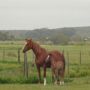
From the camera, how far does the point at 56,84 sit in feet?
71.6

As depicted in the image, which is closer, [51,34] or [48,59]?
[48,59]

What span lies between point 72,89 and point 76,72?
1225 centimetres

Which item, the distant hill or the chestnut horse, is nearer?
the chestnut horse

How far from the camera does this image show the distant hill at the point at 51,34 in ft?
325

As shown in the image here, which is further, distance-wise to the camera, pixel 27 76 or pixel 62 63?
pixel 27 76

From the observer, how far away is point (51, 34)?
5074 inches

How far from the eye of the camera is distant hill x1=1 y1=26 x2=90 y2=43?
99.1 m

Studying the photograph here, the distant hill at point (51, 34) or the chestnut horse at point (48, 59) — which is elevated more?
the chestnut horse at point (48, 59)

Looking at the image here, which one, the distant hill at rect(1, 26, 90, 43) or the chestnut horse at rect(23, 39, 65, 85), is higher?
the chestnut horse at rect(23, 39, 65, 85)

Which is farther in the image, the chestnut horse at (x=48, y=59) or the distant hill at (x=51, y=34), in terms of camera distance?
the distant hill at (x=51, y=34)

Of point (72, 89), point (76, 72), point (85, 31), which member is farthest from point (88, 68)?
point (85, 31)

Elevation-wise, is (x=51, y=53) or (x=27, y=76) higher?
(x=51, y=53)

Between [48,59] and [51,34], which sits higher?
[48,59]

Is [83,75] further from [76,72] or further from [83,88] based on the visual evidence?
[83,88]
